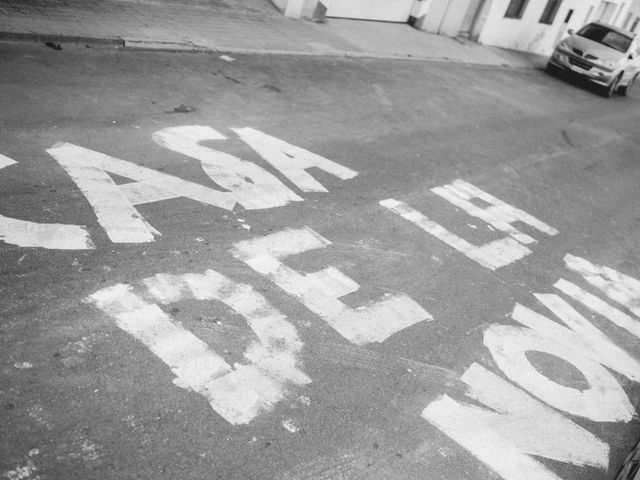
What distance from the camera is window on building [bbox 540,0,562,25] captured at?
25.1 m

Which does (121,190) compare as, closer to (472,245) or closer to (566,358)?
(472,245)

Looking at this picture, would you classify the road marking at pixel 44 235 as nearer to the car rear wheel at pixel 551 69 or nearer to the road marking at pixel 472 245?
the road marking at pixel 472 245

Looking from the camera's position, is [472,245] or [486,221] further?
[486,221]

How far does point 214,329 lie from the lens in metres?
3.94

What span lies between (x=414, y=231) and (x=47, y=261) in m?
3.75

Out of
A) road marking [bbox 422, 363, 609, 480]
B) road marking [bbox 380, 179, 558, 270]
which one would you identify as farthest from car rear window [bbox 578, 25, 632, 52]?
road marking [bbox 422, 363, 609, 480]

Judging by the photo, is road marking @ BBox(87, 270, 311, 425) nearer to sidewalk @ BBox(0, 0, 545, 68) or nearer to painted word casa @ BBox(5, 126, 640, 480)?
painted word casa @ BBox(5, 126, 640, 480)

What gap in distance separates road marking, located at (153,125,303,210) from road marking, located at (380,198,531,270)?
134 cm

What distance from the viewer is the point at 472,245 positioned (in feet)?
20.8

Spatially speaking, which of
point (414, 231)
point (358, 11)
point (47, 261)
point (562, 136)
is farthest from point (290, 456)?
point (358, 11)

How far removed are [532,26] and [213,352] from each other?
82.7 feet

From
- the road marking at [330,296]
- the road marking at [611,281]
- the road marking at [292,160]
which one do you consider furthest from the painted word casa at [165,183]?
the road marking at [611,281]

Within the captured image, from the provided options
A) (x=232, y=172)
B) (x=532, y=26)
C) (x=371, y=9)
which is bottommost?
(x=232, y=172)

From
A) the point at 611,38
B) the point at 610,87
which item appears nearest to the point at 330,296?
the point at 610,87
